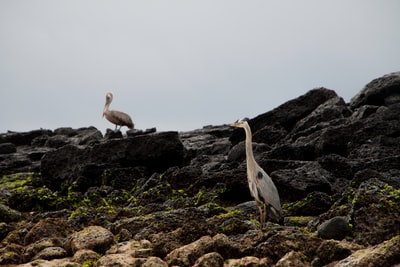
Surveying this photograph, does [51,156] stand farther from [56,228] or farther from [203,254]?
[203,254]

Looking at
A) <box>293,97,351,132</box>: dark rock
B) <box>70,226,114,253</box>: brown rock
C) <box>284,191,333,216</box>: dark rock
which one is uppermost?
<box>293,97,351,132</box>: dark rock

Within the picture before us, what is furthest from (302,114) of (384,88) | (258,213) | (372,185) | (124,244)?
(124,244)

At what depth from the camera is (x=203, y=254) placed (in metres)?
11.2

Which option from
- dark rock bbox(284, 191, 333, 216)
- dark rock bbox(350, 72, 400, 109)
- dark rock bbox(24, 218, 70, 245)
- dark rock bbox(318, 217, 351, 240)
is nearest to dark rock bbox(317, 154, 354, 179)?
dark rock bbox(284, 191, 333, 216)

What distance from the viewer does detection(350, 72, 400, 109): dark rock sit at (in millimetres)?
24312

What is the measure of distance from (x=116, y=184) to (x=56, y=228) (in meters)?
6.53

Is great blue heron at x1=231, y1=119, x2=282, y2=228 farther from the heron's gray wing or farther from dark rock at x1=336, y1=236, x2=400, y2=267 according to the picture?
dark rock at x1=336, y1=236, x2=400, y2=267

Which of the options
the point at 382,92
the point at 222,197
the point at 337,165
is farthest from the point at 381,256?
the point at 382,92

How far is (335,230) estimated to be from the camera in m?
11.5

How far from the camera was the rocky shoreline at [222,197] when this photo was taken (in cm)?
1113

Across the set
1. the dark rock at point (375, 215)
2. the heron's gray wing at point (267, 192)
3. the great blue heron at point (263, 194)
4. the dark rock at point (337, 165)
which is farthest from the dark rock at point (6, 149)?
the dark rock at point (375, 215)

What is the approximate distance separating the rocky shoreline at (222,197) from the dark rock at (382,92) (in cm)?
5

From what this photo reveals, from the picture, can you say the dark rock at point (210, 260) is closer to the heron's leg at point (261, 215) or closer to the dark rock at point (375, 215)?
the dark rock at point (375, 215)

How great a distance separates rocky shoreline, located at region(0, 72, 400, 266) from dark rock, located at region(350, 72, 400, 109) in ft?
0.16
